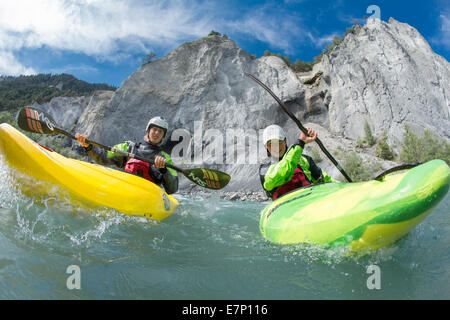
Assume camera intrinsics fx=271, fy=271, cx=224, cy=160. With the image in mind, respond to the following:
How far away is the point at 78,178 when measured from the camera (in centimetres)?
262

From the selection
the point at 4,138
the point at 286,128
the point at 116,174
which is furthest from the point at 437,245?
the point at 286,128

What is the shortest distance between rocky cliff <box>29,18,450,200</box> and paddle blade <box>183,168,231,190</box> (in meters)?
9.04

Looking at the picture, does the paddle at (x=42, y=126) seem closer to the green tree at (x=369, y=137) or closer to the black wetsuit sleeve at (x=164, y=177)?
the black wetsuit sleeve at (x=164, y=177)

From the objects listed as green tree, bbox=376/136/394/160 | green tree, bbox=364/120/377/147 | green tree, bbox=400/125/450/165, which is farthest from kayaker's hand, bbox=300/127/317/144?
green tree, bbox=364/120/377/147

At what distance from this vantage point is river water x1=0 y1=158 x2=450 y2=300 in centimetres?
162

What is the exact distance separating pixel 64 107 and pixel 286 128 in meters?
20.7

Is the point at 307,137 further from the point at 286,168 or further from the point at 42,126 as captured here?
the point at 42,126

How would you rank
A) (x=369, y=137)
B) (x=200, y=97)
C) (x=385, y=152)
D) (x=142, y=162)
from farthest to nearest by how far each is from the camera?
(x=200, y=97) → (x=369, y=137) → (x=385, y=152) → (x=142, y=162)

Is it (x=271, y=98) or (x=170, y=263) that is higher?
(x=271, y=98)

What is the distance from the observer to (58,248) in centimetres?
211

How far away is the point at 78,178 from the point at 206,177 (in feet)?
5.81

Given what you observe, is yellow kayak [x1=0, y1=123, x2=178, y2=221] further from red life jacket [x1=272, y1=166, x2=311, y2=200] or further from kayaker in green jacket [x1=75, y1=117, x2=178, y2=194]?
red life jacket [x1=272, y1=166, x2=311, y2=200]

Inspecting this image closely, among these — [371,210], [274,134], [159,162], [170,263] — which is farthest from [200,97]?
[371,210]

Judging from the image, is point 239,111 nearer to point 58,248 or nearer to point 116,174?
point 116,174
